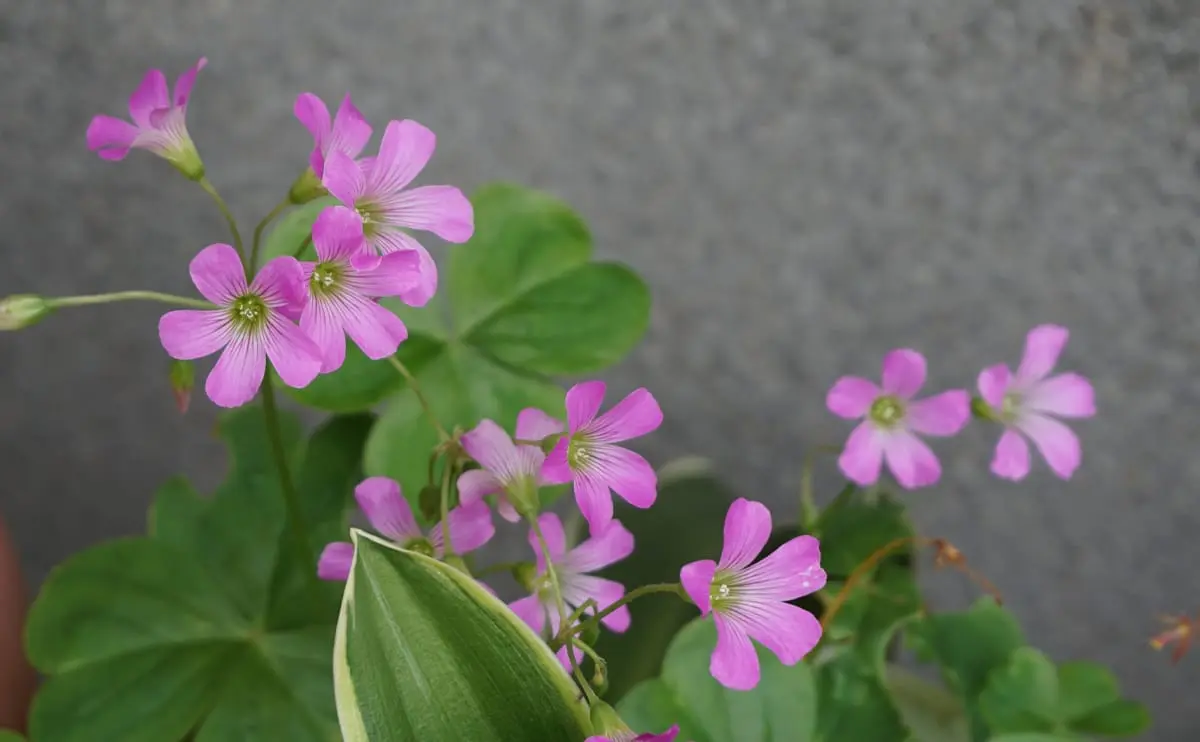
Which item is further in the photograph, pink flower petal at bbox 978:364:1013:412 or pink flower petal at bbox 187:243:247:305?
pink flower petal at bbox 978:364:1013:412

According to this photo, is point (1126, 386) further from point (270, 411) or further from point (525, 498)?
point (270, 411)

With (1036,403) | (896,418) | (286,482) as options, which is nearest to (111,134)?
(286,482)

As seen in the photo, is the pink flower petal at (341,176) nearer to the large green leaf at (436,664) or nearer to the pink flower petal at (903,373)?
the large green leaf at (436,664)

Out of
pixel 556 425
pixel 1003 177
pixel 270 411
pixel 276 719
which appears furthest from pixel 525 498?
pixel 1003 177

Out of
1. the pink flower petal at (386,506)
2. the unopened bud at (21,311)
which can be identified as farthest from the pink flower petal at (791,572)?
the unopened bud at (21,311)

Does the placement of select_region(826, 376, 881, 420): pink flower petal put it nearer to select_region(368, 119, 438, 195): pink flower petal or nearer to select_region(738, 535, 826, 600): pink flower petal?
select_region(738, 535, 826, 600): pink flower petal

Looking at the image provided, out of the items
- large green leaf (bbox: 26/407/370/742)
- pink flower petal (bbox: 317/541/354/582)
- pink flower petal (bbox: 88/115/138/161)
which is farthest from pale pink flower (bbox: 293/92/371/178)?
large green leaf (bbox: 26/407/370/742)
